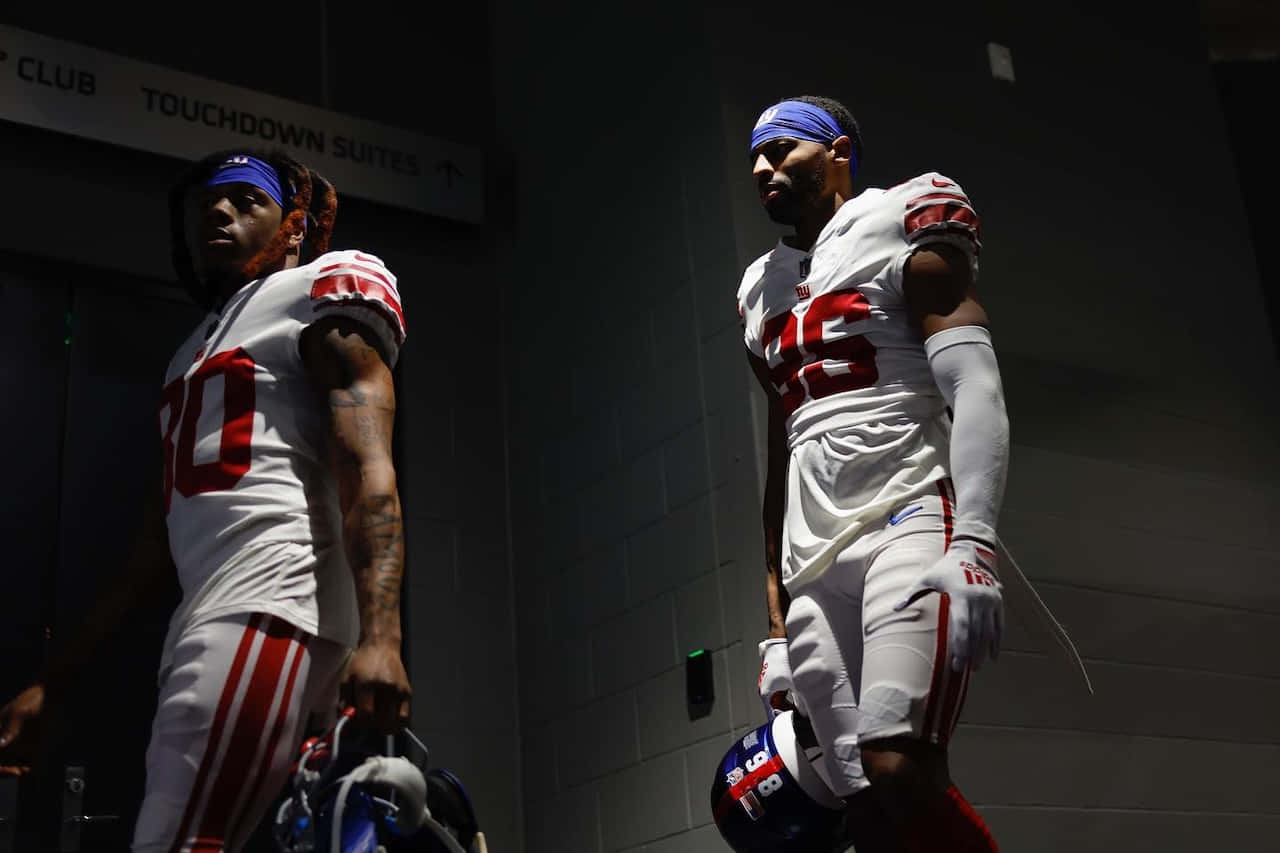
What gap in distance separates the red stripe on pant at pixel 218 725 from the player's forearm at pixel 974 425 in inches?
36.4

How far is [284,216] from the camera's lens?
7.61 ft

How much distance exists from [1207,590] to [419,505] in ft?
7.38

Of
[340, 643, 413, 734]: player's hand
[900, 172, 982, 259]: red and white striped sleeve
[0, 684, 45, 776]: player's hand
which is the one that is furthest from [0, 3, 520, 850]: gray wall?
[900, 172, 982, 259]: red and white striped sleeve

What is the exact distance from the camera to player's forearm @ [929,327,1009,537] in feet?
6.51

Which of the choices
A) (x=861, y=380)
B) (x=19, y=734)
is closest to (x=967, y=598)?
(x=861, y=380)

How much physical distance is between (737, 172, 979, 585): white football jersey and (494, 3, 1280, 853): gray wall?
129 cm

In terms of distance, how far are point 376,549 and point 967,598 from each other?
2.44ft

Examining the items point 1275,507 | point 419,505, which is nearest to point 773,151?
point 419,505

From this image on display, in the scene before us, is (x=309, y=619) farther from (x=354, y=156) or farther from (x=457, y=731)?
(x=354, y=156)

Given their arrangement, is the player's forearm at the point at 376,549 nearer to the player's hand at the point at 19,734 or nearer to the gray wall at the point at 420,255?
the player's hand at the point at 19,734

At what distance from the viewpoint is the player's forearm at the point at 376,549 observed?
1.75 meters

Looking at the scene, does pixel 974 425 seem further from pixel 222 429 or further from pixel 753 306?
pixel 222 429

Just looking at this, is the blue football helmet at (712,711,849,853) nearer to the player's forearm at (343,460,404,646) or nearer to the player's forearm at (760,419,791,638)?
the player's forearm at (760,419,791,638)

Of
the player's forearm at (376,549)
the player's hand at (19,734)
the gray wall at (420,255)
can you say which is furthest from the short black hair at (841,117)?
the gray wall at (420,255)
